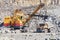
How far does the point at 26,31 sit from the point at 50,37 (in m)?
0.22

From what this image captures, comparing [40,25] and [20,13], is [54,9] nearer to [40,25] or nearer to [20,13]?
[40,25]

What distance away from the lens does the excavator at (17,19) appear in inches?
64.0

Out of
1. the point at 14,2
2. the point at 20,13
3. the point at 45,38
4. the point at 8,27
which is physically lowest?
the point at 45,38

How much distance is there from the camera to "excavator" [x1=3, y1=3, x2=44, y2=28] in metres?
1.63

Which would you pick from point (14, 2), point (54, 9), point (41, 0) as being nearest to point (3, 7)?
point (14, 2)

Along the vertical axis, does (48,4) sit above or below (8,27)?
above

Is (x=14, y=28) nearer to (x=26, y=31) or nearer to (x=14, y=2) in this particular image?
(x=26, y=31)

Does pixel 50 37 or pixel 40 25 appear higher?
pixel 40 25

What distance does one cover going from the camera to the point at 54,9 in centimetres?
163

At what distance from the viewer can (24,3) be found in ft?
5.39

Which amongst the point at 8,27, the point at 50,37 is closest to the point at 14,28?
the point at 8,27

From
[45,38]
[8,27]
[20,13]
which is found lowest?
[45,38]

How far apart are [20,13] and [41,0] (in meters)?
0.23

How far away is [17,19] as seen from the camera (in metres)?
1.63
